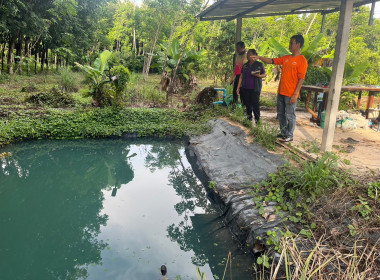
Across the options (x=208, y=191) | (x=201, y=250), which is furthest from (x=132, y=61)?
(x=201, y=250)

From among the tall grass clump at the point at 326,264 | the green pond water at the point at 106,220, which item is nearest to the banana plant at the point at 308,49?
the green pond water at the point at 106,220

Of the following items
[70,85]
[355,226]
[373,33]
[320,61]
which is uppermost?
[373,33]

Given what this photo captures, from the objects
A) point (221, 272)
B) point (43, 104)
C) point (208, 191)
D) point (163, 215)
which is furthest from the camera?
point (43, 104)

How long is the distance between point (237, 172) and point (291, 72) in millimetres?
1659

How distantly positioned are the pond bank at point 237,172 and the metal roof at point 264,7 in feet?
7.69

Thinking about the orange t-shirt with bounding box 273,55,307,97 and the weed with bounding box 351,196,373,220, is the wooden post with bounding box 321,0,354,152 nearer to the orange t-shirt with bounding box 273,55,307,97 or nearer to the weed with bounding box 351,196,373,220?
the orange t-shirt with bounding box 273,55,307,97

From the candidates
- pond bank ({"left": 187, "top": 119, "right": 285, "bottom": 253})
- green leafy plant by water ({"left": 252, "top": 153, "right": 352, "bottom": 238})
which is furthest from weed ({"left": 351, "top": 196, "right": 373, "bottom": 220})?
pond bank ({"left": 187, "top": 119, "right": 285, "bottom": 253})

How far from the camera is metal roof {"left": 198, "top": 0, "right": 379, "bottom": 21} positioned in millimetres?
5176

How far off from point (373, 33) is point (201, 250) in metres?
20.0

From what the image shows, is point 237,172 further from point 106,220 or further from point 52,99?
point 52,99

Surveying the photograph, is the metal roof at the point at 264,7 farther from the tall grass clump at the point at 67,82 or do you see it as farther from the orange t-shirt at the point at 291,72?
the tall grass clump at the point at 67,82

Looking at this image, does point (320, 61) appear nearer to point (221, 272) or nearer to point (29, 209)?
point (221, 272)

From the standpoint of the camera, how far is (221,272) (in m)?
2.84

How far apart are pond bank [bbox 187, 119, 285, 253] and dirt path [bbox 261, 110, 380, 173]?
0.73 m
